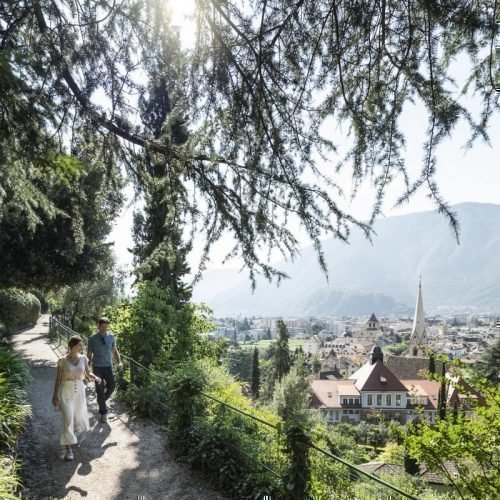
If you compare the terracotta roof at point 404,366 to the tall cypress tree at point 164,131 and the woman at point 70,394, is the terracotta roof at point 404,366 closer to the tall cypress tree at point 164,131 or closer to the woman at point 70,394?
the woman at point 70,394

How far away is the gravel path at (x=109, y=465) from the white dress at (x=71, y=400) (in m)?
0.35

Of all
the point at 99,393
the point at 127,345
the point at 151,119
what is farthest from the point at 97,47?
the point at 127,345

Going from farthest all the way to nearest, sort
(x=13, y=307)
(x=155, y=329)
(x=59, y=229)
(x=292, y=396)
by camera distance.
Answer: (x=292, y=396)
(x=13, y=307)
(x=59, y=229)
(x=155, y=329)

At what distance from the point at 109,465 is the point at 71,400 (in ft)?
3.21

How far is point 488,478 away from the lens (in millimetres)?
4547

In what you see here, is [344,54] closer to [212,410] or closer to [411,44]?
[411,44]

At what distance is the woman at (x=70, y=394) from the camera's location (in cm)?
580

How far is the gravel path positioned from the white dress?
1.16ft

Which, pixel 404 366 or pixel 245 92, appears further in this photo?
pixel 404 366

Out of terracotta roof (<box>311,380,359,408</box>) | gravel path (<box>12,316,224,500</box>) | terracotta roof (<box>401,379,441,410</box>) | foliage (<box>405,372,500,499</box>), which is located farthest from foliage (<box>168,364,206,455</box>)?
terracotta roof (<box>311,380,359,408</box>)

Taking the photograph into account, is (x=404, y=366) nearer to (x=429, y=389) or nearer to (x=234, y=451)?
(x=429, y=389)

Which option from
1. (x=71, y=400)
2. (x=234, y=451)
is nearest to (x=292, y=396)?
(x=234, y=451)

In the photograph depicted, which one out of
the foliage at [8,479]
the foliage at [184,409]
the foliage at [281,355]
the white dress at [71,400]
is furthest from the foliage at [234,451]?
the foliage at [281,355]

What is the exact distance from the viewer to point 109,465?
5.76 meters
